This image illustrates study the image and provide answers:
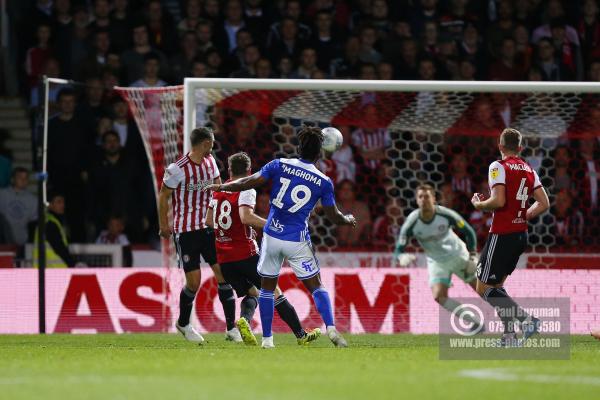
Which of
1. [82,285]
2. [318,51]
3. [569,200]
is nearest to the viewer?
[82,285]

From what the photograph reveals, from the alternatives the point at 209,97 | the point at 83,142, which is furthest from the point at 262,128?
the point at 83,142

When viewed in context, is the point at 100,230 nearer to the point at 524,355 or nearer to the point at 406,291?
the point at 406,291

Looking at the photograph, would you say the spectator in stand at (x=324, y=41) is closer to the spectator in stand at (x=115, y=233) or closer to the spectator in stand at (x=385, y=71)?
the spectator in stand at (x=385, y=71)

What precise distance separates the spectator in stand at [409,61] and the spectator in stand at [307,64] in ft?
4.07

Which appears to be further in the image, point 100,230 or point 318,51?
point 318,51

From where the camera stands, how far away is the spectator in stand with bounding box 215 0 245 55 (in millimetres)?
18750

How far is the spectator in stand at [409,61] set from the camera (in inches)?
725

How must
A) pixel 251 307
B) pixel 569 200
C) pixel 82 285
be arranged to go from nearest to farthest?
pixel 251 307 → pixel 82 285 → pixel 569 200

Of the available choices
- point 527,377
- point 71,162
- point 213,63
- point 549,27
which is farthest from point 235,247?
point 549,27

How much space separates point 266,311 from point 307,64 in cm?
779

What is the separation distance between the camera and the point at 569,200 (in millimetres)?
16391

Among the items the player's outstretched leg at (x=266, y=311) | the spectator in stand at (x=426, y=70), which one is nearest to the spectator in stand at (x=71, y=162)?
the spectator in stand at (x=426, y=70)

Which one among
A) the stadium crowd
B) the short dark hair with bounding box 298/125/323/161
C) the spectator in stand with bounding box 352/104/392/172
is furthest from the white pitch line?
the spectator in stand with bounding box 352/104/392/172

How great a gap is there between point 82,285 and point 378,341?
13.2 ft
